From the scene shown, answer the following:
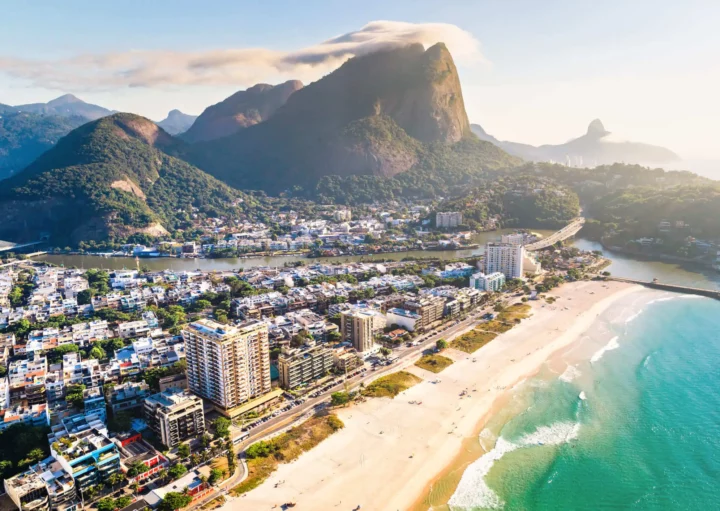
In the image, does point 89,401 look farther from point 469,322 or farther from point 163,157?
point 163,157

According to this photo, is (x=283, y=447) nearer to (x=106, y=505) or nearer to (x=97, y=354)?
(x=106, y=505)

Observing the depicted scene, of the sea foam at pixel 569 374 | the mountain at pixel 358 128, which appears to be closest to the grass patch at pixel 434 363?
the sea foam at pixel 569 374

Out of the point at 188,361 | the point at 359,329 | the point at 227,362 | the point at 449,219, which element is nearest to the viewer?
the point at 227,362

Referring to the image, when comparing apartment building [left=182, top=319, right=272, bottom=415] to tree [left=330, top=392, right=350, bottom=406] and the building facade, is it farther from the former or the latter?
the building facade

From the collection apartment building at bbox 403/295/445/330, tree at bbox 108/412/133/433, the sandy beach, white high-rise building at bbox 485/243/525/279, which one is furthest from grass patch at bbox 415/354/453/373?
white high-rise building at bbox 485/243/525/279

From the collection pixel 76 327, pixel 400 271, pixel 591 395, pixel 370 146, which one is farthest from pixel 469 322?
pixel 370 146

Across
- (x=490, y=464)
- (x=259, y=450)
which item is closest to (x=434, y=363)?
(x=490, y=464)
